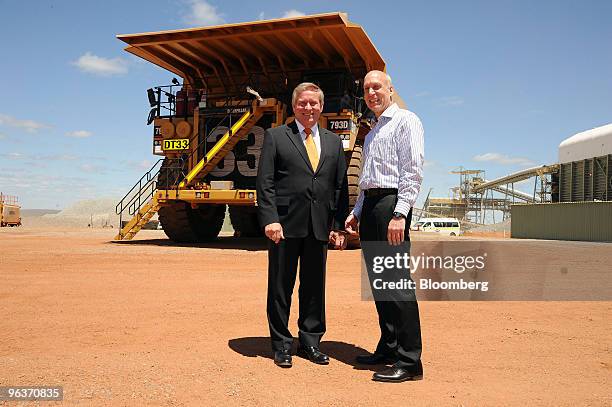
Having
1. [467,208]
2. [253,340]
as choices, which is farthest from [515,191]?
[253,340]

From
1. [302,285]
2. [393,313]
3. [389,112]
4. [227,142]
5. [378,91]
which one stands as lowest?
[393,313]

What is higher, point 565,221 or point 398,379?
point 565,221

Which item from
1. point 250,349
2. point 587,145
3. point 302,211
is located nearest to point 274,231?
point 302,211

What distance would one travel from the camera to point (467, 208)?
51.3 meters

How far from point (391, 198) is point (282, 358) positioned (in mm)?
1287

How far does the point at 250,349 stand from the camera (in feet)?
12.4

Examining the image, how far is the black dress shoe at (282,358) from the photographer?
3419 mm

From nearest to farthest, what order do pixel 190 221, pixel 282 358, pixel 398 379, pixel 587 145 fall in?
pixel 398 379 → pixel 282 358 → pixel 190 221 → pixel 587 145

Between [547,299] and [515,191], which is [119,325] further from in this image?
[515,191]

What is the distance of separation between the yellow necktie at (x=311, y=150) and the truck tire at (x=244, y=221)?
14897mm

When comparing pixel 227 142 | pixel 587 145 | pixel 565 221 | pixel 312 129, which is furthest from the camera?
pixel 587 145

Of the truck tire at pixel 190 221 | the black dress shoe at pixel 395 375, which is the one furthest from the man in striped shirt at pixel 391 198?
the truck tire at pixel 190 221

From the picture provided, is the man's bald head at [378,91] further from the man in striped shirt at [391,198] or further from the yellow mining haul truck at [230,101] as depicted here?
the yellow mining haul truck at [230,101]
